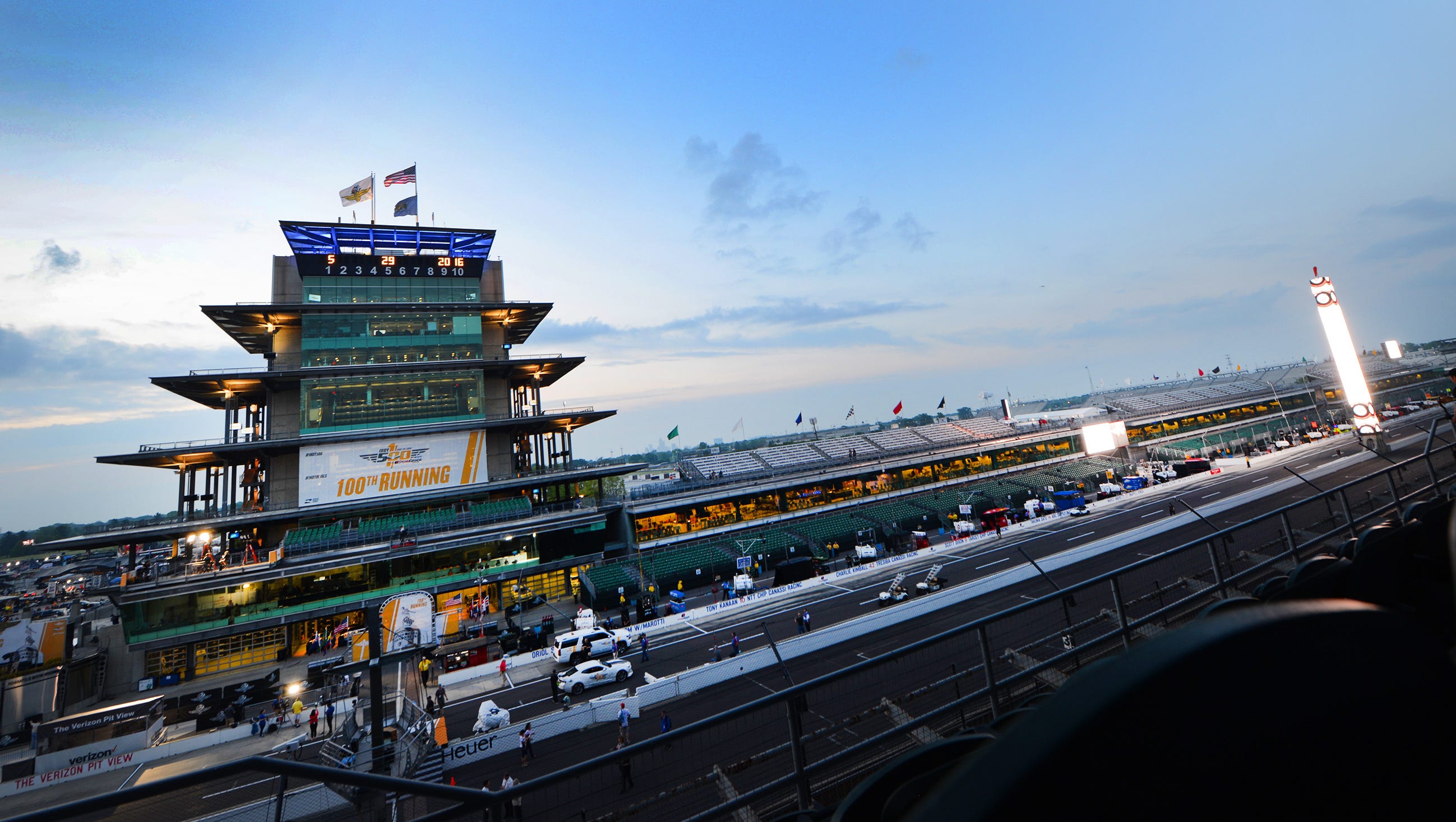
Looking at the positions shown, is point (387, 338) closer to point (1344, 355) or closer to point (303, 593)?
point (303, 593)

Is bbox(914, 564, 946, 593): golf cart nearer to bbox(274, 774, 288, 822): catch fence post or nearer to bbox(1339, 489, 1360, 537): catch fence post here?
bbox(1339, 489, 1360, 537): catch fence post

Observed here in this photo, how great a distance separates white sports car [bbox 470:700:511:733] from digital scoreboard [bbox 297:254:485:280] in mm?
36147

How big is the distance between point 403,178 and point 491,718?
129 ft

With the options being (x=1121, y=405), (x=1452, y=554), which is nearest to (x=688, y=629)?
(x=1452, y=554)

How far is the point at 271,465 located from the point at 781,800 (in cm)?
4780

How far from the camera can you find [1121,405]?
88.8 m

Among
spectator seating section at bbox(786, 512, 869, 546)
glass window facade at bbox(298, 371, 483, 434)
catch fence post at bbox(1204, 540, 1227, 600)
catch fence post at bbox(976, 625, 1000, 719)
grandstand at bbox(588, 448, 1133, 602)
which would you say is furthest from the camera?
spectator seating section at bbox(786, 512, 869, 546)

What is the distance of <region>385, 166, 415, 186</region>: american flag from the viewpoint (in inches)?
1556

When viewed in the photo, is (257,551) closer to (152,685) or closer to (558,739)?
(152,685)

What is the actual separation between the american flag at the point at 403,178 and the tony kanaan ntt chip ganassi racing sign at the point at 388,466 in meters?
18.9

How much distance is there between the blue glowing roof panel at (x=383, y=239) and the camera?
40.6 metres

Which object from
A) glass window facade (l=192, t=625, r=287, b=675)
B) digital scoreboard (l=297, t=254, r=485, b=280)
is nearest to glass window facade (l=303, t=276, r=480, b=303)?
digital scoreboard (l=297, t=254, r=485, b=280)

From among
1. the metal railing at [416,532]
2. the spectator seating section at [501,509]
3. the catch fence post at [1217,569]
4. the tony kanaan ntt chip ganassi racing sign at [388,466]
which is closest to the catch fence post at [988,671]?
the catch fence post at [1217,569]

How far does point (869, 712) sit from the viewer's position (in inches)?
→ 201
